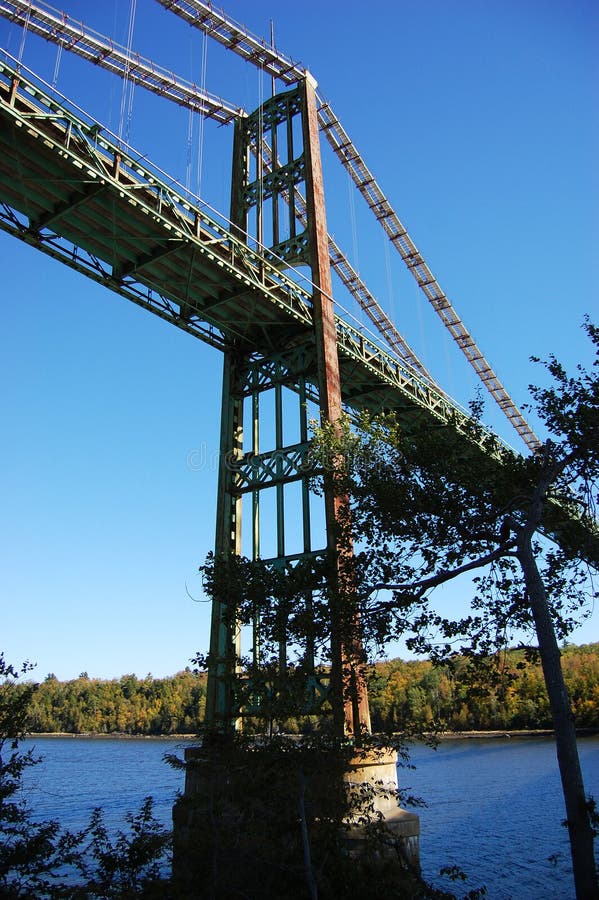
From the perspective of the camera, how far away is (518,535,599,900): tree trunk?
30.2ft

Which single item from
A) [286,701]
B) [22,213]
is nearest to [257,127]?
[22,213]

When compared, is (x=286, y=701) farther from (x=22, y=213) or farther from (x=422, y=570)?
(x=22, y=213)

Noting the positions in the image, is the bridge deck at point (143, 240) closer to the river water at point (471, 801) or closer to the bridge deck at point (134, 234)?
the bridge deck at point (134, 234)

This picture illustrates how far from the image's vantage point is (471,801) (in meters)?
36.4

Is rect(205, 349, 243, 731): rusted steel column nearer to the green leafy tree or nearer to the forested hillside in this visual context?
the green leafy tree

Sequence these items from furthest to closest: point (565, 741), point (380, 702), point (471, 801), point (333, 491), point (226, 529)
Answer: point (380, 702), point (471, 801), point (226, 529), point (333, 491), point (565, 741)

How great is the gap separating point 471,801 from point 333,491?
29.7 meters

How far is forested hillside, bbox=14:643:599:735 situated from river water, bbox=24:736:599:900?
4.63 meters

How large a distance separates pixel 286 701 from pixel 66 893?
12.1ft

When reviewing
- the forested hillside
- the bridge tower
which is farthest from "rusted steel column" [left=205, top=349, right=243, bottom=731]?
the forested hillside

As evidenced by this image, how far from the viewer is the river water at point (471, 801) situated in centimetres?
2071

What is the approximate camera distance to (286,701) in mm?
10289

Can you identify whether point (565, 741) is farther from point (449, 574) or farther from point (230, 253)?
point (230, 253)

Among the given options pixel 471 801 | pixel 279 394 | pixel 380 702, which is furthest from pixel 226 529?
pixel 380 702
